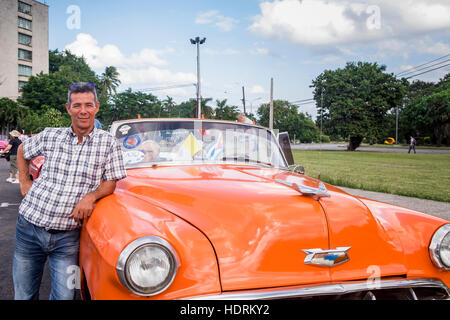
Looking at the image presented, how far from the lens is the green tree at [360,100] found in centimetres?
3969

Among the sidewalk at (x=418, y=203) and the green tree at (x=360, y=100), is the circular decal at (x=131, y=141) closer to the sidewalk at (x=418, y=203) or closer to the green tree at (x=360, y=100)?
the sidewalk at (x=418, y=203)

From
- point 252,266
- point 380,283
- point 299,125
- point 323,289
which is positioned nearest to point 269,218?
point 252,266

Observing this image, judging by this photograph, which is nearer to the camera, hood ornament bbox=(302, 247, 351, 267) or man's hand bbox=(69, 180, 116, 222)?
hood ornament bbox=(302, 247, 351, 267)

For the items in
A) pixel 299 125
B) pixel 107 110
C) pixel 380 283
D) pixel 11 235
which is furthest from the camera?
pixel 299 125

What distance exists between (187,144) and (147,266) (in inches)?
66.6

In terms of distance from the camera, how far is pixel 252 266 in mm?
1663

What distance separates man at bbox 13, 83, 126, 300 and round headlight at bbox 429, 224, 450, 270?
76.8 inches

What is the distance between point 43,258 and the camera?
Result: 7.04 ft

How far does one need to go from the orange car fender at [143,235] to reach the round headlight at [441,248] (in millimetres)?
1353

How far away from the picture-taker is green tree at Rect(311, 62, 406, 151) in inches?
1563

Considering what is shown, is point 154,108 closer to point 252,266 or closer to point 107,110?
point 107,110

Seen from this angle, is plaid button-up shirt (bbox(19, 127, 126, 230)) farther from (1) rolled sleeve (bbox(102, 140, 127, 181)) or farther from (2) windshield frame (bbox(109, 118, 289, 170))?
(2) windshield frame (bbox(109, 118, 289, 170))

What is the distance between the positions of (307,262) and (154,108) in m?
51.5

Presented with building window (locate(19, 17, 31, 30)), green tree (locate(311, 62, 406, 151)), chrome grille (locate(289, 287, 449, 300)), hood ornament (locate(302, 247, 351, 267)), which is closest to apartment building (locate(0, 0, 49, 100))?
building window (locate(19, 17, 31, 30))
